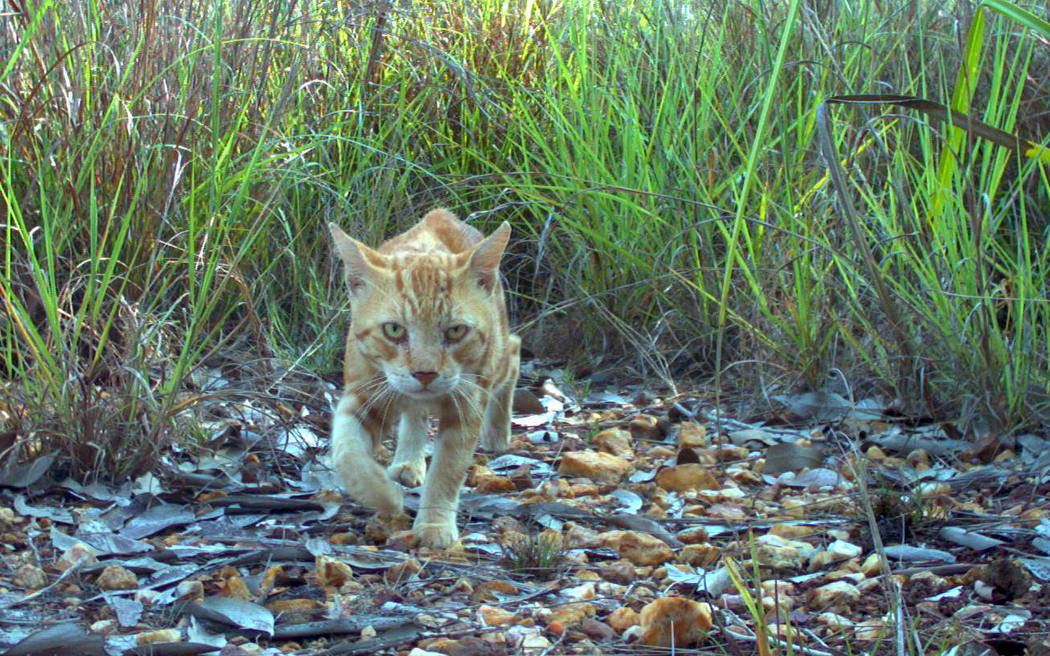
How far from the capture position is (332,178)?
18.4 ft

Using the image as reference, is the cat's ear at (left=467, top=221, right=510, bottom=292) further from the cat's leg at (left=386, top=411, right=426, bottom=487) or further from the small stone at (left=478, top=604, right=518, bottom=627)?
the small stone at (left=478, top=604, right=518, bottom=627)

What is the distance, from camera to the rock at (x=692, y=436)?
4.31 meters

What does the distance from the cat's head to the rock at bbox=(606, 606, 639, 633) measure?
1.12 metres

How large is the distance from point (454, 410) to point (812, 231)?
5.34 ft

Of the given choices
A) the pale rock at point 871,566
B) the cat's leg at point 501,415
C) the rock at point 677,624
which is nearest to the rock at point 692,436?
the cat's leg at point 501,415

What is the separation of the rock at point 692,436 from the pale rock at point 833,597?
1.46 metres

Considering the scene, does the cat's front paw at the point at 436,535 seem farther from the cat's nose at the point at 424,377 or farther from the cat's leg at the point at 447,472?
the cat's nose at the point at 424,377

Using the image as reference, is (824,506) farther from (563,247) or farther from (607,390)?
(563,247)

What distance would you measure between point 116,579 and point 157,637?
37 centimetres

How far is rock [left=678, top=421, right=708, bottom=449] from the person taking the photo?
14.1ft

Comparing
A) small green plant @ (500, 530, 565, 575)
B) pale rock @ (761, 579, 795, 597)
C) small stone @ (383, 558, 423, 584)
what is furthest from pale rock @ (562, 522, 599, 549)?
pale rock @ (761, 579, 795, 597)

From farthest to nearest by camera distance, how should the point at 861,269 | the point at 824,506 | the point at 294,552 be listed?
1. the point at 861,269
2. the point at 824,506
3. the point at 294,552

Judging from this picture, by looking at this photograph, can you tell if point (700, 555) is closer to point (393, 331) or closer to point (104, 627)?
point (393, 331)

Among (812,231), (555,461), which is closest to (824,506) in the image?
(555,461)
